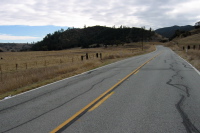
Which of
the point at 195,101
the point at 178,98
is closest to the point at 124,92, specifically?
the point at 178,98

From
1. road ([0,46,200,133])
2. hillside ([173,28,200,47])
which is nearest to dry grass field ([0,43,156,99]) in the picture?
road ([0,46,200,133])

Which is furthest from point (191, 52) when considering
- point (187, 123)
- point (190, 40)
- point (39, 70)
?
point (190, 40)

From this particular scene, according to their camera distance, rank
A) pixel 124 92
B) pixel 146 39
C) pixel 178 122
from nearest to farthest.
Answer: pixel 178 122 → pixel 124 92 → pixel 146 39

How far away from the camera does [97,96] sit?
7.62 m

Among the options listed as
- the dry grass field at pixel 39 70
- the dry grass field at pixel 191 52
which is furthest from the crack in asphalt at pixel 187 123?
the dry grass field at pixel 191 52

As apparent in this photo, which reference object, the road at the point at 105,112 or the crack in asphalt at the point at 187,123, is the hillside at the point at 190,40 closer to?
the road at the point at 105,112

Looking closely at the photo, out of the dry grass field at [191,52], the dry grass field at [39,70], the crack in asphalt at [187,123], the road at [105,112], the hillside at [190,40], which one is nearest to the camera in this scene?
the crack in asphalt at [187,123]

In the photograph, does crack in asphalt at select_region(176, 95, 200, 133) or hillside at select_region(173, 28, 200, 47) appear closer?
crack in asphalt at select_region(176, 95, 200, 133)

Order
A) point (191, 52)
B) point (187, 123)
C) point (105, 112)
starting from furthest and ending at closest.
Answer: point (191, 52), point (105, 112), point (187, 123)

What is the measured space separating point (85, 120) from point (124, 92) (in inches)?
134

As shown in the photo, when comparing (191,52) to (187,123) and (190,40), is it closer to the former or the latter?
(187,123)

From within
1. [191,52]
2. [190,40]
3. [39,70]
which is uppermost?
[190,40]

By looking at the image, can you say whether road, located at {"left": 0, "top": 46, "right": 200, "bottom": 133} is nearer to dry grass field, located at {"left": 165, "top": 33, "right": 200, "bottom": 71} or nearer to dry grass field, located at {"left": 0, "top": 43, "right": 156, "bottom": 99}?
dry grass field, located at {"left": 0, "top": 43, "right": 156, "bottom": 99}

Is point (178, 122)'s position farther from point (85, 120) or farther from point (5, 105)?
point (5, 105)
